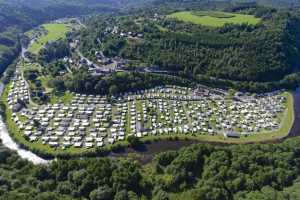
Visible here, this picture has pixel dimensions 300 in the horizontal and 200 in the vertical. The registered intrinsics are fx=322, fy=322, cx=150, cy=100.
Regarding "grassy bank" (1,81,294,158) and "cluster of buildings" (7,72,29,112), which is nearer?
"grassy bank" (1,81,294,158)

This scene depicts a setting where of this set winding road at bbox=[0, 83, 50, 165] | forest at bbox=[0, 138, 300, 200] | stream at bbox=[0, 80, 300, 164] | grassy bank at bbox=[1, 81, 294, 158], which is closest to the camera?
forest at bbox=[0, 138, 300, 200]

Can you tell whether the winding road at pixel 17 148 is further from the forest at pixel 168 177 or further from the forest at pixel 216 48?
the forest at pixel 216 48

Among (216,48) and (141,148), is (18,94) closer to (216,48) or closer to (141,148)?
(141,148)

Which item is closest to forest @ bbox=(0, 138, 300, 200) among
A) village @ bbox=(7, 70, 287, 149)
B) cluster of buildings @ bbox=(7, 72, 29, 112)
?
village @ bbox=(7, 70, 287, 149)

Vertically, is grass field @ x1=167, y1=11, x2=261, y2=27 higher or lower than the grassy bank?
higher

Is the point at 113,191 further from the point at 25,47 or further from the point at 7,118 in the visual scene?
the point at 25,47

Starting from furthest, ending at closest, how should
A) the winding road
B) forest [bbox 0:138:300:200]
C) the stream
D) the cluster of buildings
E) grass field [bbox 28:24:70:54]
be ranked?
grass field [bbox 28:24:70:54] → the cluster of buildings → the stream → the winding road → forest [bbox 0:138:300:200]

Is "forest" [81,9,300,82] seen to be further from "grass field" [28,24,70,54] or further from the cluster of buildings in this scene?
the cluster of buildings

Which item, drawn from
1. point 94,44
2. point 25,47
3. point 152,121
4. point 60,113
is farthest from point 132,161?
point 25,47

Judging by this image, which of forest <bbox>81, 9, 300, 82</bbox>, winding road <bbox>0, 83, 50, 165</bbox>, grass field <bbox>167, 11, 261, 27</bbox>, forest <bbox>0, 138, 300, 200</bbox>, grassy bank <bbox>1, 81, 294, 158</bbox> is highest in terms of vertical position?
grass field <bbox>167, 11, 261, 27</bbox>
